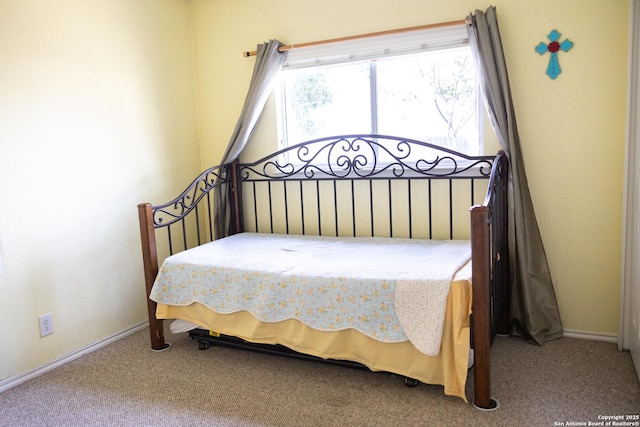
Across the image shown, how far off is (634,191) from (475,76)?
3.20 ft

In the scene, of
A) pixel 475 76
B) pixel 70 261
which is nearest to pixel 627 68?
pixel 475 76

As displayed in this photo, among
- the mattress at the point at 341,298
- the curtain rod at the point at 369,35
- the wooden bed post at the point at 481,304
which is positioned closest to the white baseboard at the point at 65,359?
the mattress at the point at 341,298

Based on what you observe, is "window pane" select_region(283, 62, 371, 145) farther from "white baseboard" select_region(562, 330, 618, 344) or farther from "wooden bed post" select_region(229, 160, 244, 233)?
"white baseboard" select_region(562, 330, 618, 344)

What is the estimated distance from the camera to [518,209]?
7.92 ft

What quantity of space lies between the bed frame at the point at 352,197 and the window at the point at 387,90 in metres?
0.11

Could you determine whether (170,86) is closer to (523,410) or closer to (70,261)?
(70,261)

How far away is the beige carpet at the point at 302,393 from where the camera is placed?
183cm

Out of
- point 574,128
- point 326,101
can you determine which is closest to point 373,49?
point 326,101

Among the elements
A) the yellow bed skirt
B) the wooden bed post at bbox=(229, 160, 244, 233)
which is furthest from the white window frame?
the yellow bed skirt

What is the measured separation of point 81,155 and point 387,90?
5.72 feet

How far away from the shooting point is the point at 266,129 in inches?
125

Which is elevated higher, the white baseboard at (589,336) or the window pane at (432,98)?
the window pane at (432,98)

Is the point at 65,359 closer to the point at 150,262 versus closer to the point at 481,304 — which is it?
the point at 150,262

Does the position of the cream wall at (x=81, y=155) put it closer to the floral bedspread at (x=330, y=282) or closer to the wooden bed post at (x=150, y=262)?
the wooden bed post at (x=150, y=262)
